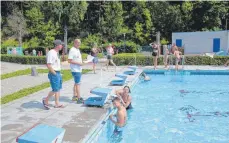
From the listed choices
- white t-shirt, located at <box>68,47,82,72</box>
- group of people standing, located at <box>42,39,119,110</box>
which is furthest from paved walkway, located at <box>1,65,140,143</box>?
white t-shirt, located at <box>68,47,82,72</box>

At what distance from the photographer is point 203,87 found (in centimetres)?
1344

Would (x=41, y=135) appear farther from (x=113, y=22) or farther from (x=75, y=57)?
(x=113, y=22)

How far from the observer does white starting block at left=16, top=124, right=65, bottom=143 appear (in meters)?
4.19

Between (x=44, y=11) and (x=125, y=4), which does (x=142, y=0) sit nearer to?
(x=125, y=4)

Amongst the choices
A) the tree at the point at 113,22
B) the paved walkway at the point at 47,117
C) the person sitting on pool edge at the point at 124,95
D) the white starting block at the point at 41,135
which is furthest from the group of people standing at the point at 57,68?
the tree at the point at 113,22

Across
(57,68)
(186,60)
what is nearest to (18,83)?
A: (57,68)

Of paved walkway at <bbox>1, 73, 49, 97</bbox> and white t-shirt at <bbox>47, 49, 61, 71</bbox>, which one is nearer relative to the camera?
white t-shirt at <bbox>47, 49, 61, 71</bbox>

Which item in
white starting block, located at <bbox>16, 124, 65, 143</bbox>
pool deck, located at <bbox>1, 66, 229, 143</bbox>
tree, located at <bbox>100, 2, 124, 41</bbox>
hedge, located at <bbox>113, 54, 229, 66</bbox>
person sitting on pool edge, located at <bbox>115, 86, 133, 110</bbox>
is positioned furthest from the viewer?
tree, located at <bbox>100, 2, 124, 41</bbox>

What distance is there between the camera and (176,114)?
351 inches

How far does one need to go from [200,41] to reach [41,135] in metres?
30.4

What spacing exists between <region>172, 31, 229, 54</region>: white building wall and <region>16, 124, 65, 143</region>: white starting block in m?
29.4

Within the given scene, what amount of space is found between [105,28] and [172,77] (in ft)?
84.0

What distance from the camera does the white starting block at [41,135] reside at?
4.19 m

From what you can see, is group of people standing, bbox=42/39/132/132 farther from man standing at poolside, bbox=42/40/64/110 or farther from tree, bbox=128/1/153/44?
tree, bbox=128/1/153/44
